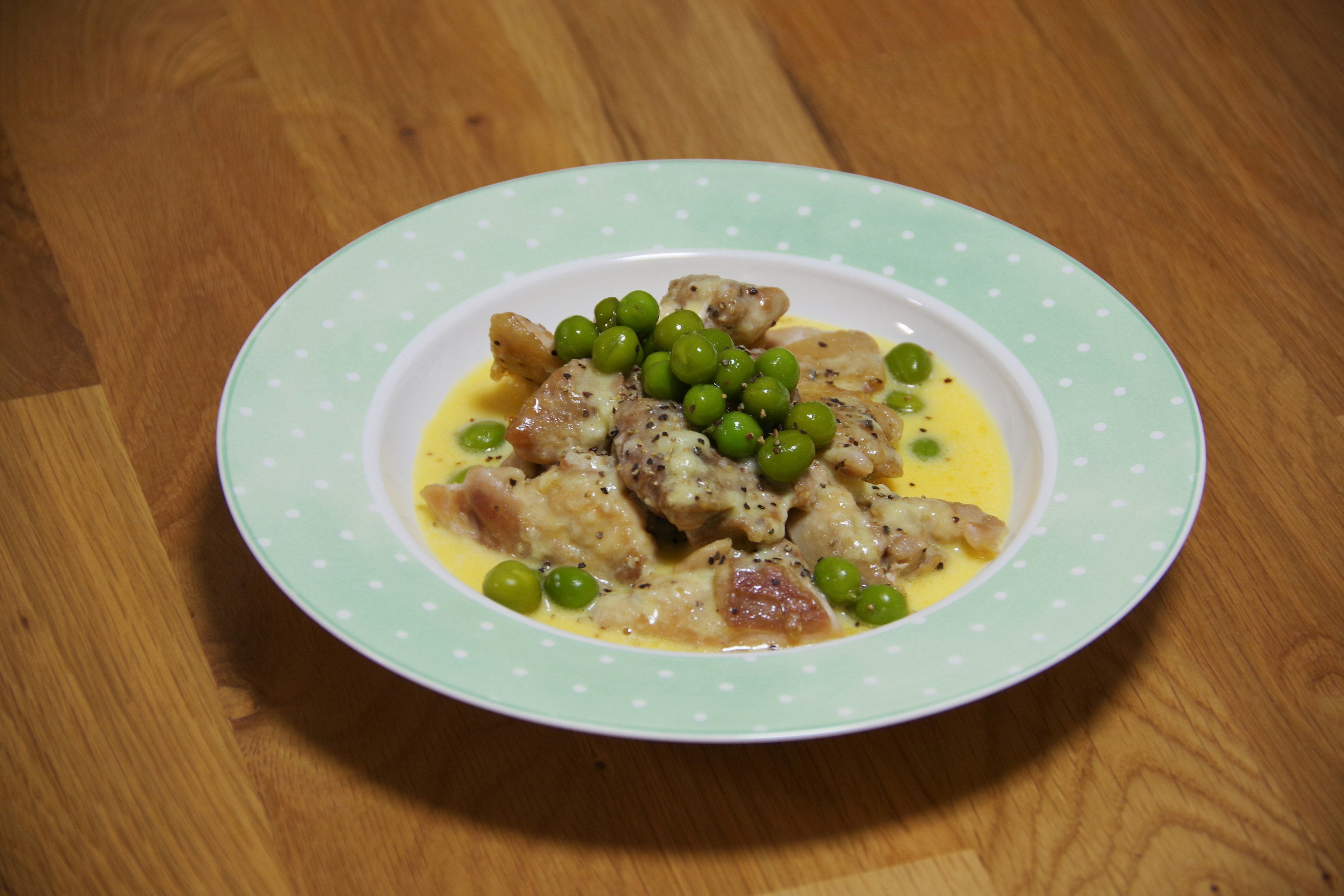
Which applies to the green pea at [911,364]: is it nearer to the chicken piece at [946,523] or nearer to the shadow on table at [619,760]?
the chicken piece at [946,523]

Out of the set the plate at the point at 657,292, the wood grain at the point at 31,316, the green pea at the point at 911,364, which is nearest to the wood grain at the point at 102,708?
the wood grain at the point at 31,316

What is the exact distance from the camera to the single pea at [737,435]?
11.9 feet

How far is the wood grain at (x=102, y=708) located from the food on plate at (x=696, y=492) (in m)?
0.87

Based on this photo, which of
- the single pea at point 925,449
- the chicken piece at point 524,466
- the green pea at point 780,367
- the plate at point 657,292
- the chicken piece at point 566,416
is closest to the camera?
the plate at point 657,292

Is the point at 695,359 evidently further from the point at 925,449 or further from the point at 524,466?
the point at 925,449

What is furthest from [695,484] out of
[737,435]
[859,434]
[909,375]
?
[909,375]

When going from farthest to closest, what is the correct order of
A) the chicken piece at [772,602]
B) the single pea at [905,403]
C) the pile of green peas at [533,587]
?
the single pea at [905,403], the pile of green peas at [533,587], the chicken piece at [772,602]

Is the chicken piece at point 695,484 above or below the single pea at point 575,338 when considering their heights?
above

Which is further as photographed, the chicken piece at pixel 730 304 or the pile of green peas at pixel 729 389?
the chicken piece at pixel 730 304

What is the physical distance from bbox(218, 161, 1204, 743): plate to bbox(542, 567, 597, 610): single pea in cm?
32

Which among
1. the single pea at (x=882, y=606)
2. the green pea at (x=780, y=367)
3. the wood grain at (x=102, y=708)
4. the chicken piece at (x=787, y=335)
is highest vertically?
the green pea at (x=780, y=367)

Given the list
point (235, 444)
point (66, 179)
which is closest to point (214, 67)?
point (66, 179)

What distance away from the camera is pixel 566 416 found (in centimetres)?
389

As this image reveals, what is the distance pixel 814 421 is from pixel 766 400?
16 centimetres
